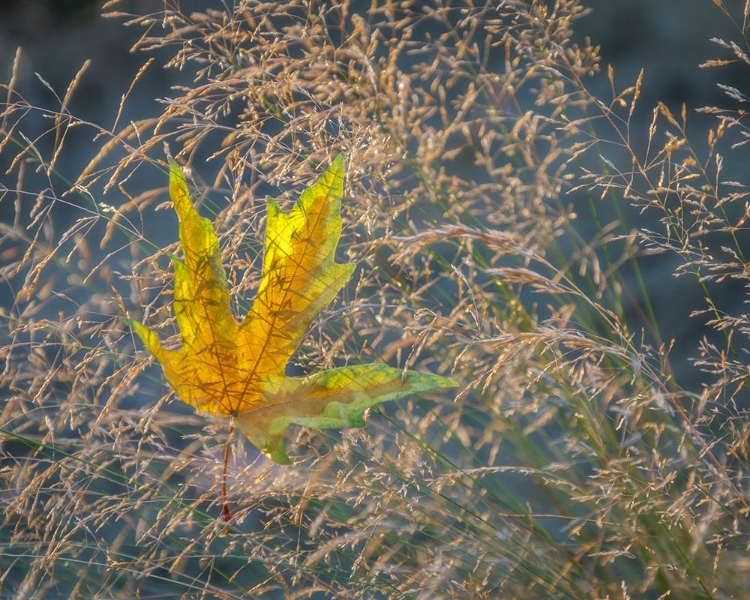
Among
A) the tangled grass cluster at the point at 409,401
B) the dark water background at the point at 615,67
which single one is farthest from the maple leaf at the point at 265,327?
the dark water background at the point at 615,67

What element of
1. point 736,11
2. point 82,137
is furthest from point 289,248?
point 82,137

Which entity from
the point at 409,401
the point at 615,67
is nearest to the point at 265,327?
the point at 409,401

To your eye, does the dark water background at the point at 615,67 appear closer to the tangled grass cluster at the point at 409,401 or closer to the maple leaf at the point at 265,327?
the tangled grass cluster at the point at 409,401

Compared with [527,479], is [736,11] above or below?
above

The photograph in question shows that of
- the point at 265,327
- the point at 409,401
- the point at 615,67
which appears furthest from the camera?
the point at 615,67

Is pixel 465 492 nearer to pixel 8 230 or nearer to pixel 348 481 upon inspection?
pixel 348 481

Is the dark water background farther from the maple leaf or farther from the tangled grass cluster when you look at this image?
the maple leaf

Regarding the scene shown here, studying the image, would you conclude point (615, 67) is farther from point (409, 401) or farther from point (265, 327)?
point (265, 327)

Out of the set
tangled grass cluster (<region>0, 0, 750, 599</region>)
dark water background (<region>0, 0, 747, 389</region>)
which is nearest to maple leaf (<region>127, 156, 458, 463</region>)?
tangled grass cluster (<region>0, 0, 750, 599</region>)

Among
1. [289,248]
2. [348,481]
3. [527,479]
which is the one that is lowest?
[527,479]
